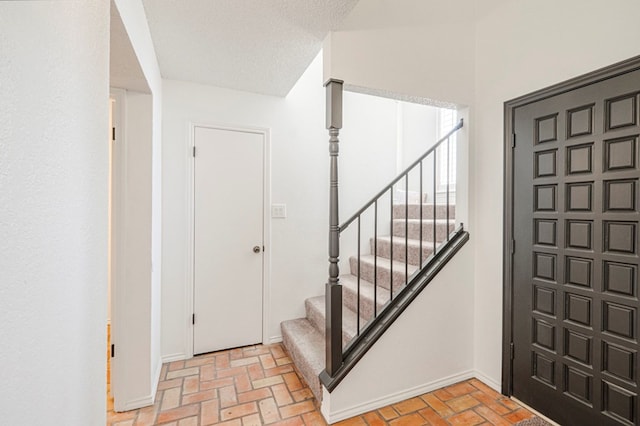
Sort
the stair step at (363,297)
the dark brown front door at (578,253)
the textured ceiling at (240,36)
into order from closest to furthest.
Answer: the dark brown front door at (578,253)
the textured ceiling at (240,36)
the stair step at (363,297)

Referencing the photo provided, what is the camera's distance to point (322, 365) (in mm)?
2217

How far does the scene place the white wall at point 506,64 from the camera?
5.50 ft

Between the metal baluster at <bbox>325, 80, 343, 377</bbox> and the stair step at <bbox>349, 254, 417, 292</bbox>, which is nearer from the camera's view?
the metal baluster at <bbox>325, 80, 343, 377</bbox>

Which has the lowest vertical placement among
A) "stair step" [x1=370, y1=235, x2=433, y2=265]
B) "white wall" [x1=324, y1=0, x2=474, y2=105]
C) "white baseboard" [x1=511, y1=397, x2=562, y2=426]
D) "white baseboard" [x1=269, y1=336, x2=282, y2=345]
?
"white baseboard" [x1=511, y1=397, x2=562, y2=426]

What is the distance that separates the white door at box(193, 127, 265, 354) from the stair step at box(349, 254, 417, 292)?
1015mm

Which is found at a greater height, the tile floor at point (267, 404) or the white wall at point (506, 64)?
the white wall at point (506, 64)

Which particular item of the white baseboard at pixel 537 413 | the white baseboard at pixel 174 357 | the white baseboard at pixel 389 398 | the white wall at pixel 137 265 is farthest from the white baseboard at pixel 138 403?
the white baseboard at pixel 537 413

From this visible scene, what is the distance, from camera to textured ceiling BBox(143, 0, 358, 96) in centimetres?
183

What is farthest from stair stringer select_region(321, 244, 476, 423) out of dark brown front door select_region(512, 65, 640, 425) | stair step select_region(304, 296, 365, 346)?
dark brown front door select_region(512, 65, 640, 425)

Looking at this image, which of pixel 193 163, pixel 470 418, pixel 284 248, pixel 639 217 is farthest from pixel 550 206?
pixel 193 163

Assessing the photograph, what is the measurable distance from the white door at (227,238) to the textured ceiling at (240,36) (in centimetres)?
53

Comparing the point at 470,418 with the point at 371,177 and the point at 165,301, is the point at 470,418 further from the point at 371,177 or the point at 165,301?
the point at 165,301

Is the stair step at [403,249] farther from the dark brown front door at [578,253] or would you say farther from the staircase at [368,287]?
the dark brown front door at [578,253]

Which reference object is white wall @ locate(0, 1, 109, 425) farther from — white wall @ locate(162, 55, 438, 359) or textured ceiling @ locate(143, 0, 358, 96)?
white wall @ locate(162, 55, 438, 359)
